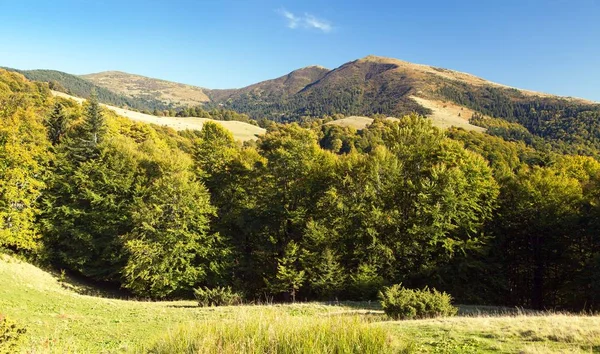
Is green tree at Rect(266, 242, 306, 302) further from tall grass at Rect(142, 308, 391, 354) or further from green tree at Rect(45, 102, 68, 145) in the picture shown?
green tree at Rect(45, 102, 68, 145)

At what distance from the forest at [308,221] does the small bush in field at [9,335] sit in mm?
24247

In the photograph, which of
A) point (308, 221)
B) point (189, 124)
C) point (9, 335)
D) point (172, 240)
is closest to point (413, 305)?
point (9, 335)

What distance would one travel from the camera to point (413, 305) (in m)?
16.7

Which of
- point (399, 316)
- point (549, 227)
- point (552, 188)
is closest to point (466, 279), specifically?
point (549, 227)

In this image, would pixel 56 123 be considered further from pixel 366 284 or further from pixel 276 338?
pixel 276 338

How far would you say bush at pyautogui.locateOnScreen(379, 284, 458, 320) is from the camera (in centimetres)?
1638

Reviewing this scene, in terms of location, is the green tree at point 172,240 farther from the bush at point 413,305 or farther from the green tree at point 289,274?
the bush at point 413,305

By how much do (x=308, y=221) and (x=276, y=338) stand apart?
27446 millimetres

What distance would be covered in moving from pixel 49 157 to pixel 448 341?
4491cm

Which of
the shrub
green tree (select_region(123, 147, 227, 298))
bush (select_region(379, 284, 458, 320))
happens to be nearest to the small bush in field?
bush (select_region(379, 284, 458, 320))

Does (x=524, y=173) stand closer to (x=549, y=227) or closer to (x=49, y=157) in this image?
(x=549, y=227)

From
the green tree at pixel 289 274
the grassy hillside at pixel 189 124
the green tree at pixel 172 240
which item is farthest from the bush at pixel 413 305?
the grassy hillside at pixel 189 124

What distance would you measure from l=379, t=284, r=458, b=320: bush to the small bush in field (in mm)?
13440

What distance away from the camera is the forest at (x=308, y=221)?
3109 centimetres
